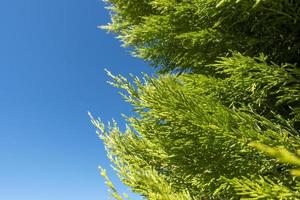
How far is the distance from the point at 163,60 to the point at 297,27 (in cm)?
265

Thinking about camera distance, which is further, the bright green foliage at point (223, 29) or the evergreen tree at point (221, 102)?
the bright green foliage at point (223, 29)

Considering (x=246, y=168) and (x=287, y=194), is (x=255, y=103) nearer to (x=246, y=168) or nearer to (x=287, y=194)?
(x=246, y=168)

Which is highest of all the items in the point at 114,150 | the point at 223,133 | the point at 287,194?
the point at 114,150

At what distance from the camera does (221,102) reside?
4930mm

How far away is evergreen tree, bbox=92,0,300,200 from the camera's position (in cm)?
394

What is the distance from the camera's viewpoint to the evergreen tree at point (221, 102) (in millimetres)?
3939

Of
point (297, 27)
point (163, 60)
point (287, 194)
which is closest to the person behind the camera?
point (287, 194)

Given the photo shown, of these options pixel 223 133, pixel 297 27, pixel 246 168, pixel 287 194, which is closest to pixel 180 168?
pixel 246 168

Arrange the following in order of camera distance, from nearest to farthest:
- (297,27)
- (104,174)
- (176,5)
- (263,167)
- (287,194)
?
1. (287,194)
2. (263,167)
3. (297,27)
4. (176,5)
5. (104,174)

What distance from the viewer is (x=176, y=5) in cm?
512

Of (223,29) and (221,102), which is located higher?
(223,29)

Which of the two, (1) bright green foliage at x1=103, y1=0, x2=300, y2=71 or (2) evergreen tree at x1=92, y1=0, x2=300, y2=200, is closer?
(2) evergreen tree at x1=92, y1=0, x2=300, y2=200

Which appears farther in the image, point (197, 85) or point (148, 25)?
point (148, 25)

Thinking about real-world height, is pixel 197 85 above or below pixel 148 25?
below
